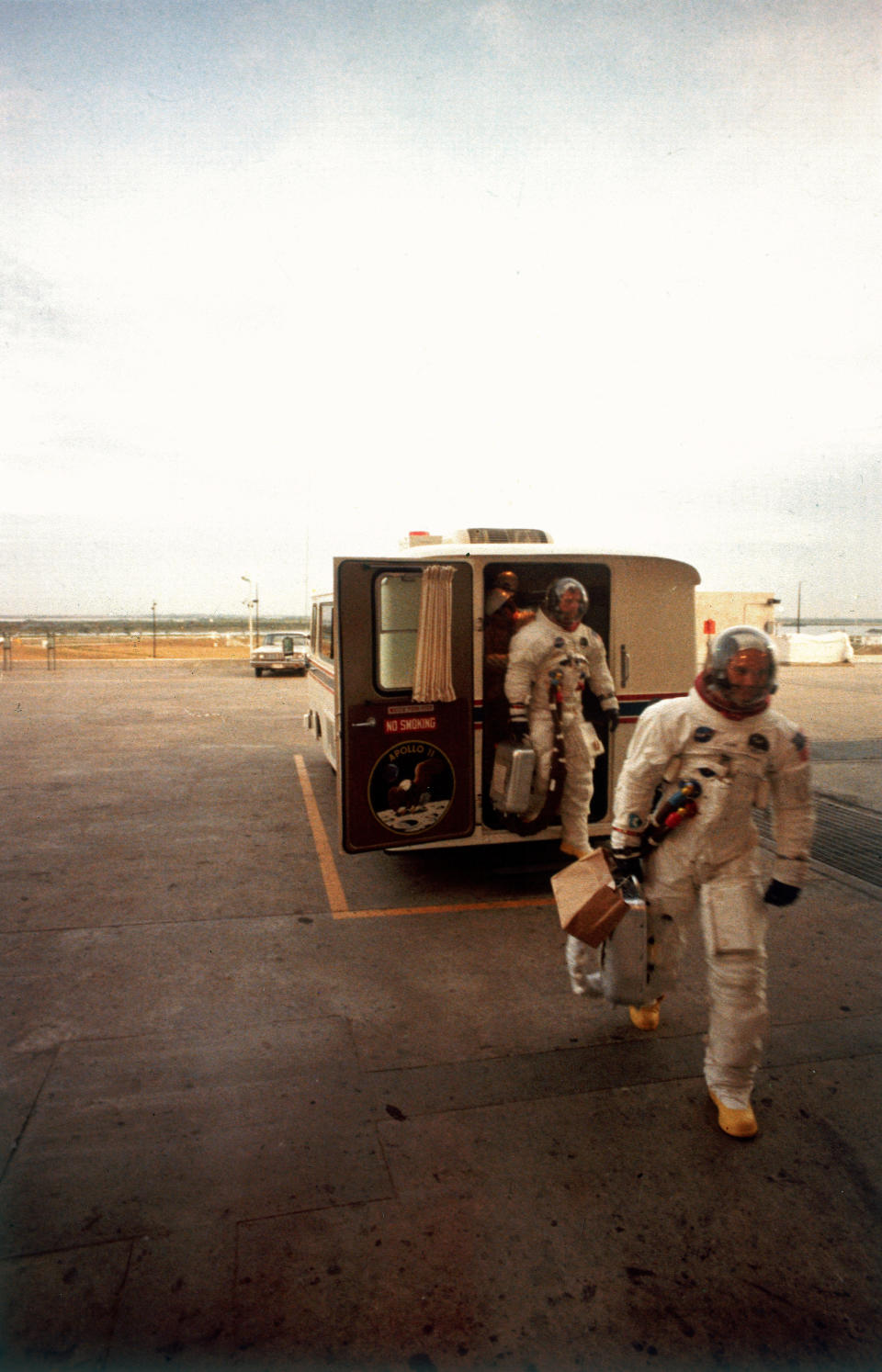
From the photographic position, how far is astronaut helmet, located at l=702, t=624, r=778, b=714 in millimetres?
3205

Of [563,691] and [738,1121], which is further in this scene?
[563,691]

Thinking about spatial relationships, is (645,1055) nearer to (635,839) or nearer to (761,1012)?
(761,1012)

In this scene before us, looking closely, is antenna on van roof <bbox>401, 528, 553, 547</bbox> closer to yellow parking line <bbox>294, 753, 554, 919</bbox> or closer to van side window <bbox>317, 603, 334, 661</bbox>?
van side window <bbox>317, 603, 334, 661</bbox>

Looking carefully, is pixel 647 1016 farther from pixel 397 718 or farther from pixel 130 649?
pixel 130 649

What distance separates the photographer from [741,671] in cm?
321

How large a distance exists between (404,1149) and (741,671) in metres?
2.40

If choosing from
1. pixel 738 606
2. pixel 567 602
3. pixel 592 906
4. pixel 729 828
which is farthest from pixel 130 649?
pixel 729 828

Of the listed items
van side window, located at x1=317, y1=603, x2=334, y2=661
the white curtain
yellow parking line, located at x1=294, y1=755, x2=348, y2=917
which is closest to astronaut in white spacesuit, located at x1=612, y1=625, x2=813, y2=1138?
the white curtain

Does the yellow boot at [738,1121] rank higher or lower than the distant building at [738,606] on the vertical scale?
lower

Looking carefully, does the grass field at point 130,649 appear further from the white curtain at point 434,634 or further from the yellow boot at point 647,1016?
the yellow boot at point 647,1016

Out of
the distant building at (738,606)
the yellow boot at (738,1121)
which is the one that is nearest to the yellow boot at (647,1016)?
the yellow boot at (738,1121)

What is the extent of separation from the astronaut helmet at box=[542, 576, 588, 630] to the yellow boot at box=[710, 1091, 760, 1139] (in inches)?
138

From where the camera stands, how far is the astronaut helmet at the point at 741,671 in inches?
126

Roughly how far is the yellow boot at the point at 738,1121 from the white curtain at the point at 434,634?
10.3ft
